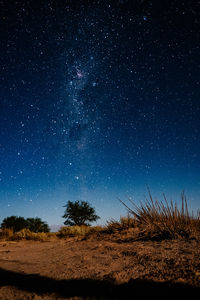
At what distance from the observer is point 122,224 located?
18.8 ft

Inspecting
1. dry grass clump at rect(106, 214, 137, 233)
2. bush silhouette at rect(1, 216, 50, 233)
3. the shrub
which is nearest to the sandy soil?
dry grass clump at rect(106, 214, 137, 233)

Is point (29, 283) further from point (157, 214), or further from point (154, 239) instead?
point (157, 214)

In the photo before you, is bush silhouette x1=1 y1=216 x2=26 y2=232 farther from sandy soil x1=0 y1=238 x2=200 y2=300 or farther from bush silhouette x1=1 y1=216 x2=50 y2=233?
sandy soil x1=0 y1=238 x2=200 y2=300

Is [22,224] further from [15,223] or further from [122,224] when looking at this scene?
Answer: [122,224]

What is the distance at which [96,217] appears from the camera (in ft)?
71.2

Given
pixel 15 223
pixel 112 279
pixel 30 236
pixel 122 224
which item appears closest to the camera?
pixel 112 279

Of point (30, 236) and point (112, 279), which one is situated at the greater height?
point (112, 279)

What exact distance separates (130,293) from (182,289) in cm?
43

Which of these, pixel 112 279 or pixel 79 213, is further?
pixel 79 213

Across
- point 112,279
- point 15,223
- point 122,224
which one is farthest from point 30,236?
point 15,223

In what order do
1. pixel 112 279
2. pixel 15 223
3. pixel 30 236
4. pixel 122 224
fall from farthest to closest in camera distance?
1. pixel 15 223
2. pixel 30 236
3. pixel 122 224
4. pixel 112 279

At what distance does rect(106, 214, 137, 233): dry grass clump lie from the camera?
5.58m

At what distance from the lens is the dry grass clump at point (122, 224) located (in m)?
5.58

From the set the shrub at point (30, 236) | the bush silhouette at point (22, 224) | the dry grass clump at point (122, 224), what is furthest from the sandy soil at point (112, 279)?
the bush silhouette at point (22, 224)
